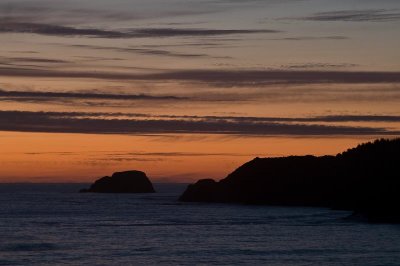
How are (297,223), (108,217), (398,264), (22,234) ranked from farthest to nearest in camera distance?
(108,217)
(297,223)
(22,234)
(398,264)

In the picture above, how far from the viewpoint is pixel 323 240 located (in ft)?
309

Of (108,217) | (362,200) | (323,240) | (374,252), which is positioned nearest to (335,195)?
(362,200)

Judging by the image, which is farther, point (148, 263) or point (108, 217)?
point (108, 217)

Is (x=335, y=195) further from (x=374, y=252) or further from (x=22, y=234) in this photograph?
(x=374, y=252)

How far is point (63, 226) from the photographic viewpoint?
387 feet

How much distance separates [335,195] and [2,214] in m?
68.6

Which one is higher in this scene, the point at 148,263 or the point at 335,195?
the point at 335,195

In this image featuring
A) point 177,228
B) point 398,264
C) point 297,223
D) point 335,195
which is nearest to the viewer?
point 398,264

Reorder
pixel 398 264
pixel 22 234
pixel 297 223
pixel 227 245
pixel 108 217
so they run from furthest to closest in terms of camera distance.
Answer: pixel 108 217, pixel 297 223, pixel 22 234, pixel 227 245, pixel 398 264

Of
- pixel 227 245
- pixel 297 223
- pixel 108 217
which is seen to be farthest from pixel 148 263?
pixel 108 217

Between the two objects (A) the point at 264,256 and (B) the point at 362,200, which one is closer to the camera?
(A) the point at 264,256

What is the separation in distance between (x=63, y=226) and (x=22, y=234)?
14576 mm

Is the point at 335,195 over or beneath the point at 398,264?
over

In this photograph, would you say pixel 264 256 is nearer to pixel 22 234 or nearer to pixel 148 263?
pixel 148 263
